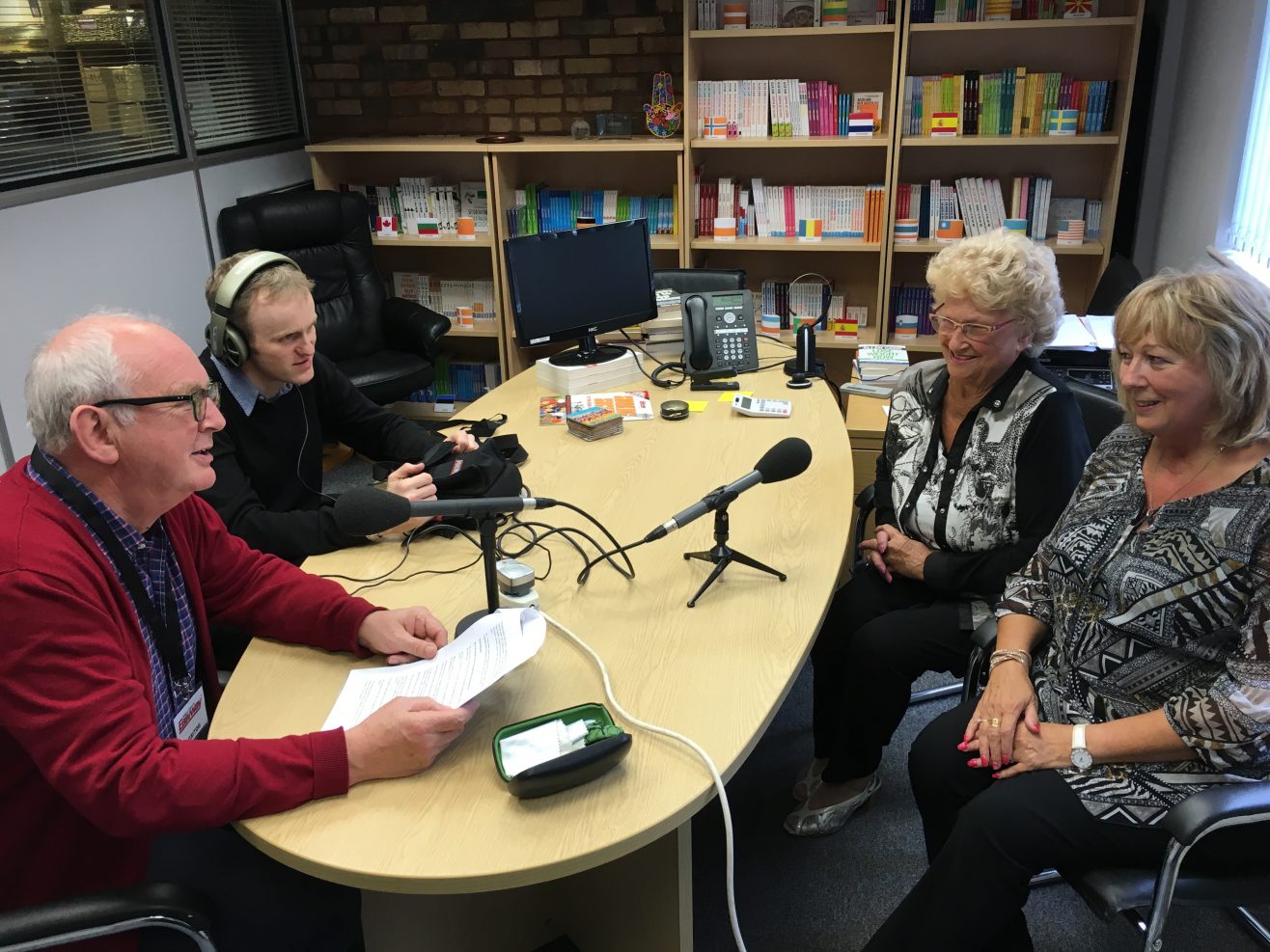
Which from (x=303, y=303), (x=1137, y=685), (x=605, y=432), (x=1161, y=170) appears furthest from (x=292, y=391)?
(x=1161, y=170)

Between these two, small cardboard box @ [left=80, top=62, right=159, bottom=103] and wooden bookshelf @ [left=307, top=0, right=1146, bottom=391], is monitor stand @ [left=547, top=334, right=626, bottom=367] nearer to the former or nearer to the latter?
wooden bookshelf @ [left=307, top=0, right=1146, bottom=391]

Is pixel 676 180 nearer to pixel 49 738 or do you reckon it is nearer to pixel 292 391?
pixel 292 391

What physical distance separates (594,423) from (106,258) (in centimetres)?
218

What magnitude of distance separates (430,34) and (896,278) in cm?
243

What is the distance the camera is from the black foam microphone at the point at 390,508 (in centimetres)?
138

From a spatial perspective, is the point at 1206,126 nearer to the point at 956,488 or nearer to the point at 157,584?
the point at 956,488

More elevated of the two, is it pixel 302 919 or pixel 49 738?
pixel 49 738

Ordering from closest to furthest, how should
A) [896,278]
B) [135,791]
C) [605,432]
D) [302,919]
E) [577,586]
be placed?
[135,791], [302,919], [577,586], [605,432], [896,278]

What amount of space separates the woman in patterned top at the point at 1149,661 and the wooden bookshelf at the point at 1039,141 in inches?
101

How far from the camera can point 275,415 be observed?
2182 mm

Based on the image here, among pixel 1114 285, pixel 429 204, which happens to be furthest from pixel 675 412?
pixel 429 204

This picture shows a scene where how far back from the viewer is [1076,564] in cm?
164

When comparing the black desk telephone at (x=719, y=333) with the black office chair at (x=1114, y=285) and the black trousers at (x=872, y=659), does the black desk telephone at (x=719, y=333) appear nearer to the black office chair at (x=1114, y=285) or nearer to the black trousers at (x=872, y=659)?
the black trousers at (x=872, y=659)

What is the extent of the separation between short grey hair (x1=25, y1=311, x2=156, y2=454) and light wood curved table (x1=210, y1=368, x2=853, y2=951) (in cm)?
44
